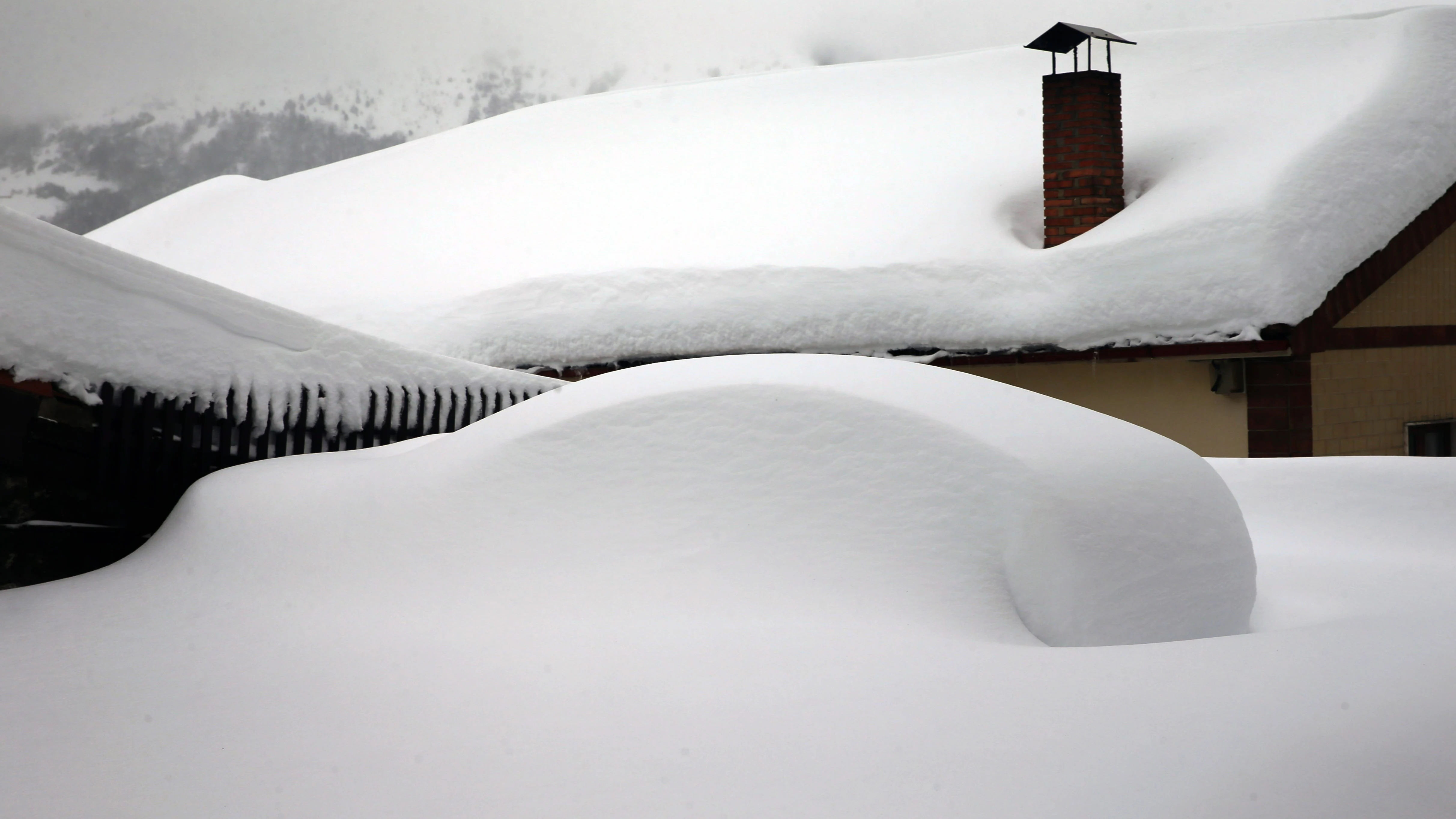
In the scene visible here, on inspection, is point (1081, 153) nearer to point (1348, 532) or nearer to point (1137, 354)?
point (1137, 354)

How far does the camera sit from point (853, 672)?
264 centimetres

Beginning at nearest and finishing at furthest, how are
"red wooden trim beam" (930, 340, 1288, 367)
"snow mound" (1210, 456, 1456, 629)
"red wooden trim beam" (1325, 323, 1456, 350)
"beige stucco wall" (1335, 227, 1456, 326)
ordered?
"snow mound" (1210, 456, 1456, 629)
"red wooden trim beam" (930, 340, 1288, 367)
"red wooden trim beam" (1325, 323, 1456, 350)
"beige stucco wall" (1335, 227, 1456, 326)

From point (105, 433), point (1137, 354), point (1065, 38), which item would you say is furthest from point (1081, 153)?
point (105, 433)

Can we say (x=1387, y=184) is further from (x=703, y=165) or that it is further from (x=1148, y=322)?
(x=703, y=165)

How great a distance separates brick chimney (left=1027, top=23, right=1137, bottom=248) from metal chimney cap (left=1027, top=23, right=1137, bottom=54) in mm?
641

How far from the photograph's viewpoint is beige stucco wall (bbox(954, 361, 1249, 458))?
28.8ft

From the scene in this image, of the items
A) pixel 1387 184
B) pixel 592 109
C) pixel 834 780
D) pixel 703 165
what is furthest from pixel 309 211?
pixel 834 780

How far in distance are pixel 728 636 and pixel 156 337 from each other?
304 cm

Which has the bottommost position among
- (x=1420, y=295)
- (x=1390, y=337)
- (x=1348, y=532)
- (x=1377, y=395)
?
(x=1348, y=532)

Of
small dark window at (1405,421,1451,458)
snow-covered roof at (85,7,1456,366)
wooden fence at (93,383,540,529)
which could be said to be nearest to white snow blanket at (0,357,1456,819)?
wooden fence at (93,383,540,529)

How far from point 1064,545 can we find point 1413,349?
8.48 metres

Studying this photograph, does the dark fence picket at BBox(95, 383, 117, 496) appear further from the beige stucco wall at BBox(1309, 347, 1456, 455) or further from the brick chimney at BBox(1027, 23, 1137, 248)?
the beige stucco wall at BBox(1309, 347, 1456, 455)

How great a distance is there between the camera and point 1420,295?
32.5ft

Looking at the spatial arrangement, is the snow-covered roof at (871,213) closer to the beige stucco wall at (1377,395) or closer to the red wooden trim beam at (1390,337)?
the red wooden trim beam at (1390,337)
